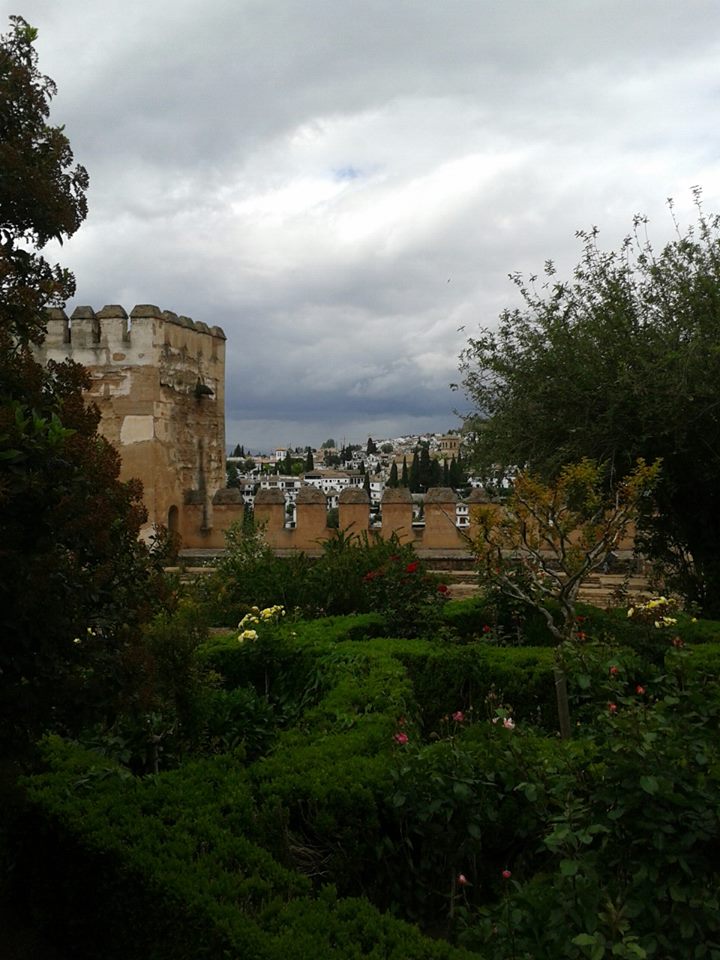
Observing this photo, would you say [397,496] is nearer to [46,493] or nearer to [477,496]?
[477,496]

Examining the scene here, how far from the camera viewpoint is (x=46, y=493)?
104 inches

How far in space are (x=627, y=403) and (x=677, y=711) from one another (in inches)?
212

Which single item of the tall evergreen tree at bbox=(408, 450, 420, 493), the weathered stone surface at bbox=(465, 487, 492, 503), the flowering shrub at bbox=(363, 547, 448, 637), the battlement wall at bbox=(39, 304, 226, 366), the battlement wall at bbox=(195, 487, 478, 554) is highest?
the battlement wall at bbox=(39, 304, 226, 366)

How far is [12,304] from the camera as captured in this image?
9.52 feet

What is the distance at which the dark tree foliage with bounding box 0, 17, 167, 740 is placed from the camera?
8.57ft

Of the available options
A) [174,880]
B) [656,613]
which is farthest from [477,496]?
[174,880]

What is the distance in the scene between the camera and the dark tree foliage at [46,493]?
2.61m

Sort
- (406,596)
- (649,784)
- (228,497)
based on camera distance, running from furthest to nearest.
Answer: (228,497) < (406,596) < (649,784)

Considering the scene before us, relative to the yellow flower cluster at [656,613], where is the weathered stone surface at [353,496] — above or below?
above

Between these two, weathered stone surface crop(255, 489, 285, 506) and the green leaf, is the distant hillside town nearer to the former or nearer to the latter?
weathered stone surface crop(255, 489, 285, 506)

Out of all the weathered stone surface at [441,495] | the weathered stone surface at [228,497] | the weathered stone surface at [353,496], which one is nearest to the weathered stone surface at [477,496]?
the weathered stone surface at [441,495]

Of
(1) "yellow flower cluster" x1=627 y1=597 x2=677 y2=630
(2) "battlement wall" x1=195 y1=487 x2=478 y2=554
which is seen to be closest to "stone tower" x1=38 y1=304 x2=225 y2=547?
(2) "battlement wall" x1=195 y1=487 x2=478 y2=554

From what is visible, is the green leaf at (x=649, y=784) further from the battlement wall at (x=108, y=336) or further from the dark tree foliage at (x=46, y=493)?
the battlement wall at (x=108, y=336)

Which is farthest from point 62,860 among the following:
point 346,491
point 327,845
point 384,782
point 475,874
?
point 346,491
